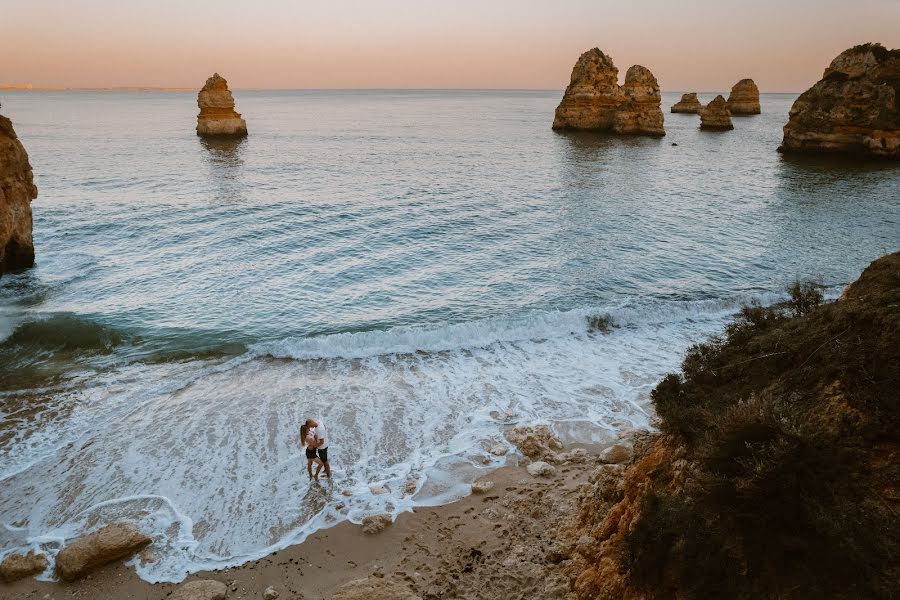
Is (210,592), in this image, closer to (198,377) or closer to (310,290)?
(198,377)

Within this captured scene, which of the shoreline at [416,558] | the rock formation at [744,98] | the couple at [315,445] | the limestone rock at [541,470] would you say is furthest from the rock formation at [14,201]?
the rock formation at [744,98]

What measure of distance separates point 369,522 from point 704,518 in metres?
5.23

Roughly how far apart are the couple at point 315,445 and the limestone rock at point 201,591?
259 centimetres

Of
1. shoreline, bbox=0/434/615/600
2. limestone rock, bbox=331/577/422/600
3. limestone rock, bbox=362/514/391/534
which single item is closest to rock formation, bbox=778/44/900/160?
shoreline, bbox=0/434/615/600

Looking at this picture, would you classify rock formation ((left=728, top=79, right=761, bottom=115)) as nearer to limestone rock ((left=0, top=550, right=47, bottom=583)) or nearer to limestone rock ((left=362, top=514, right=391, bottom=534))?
limestone rock ((left=362, top=514, right=391, bottom=534))

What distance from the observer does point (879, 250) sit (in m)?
22.6

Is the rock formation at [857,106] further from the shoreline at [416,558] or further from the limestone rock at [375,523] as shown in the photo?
the limestone rock at [375,523]

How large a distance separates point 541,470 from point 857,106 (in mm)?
56806

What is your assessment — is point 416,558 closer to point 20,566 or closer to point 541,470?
point 541,470

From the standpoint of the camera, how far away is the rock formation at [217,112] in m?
61.3

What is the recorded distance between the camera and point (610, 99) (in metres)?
72.8

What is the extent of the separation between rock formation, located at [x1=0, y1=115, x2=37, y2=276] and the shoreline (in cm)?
1598

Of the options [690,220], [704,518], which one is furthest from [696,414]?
[690,220]

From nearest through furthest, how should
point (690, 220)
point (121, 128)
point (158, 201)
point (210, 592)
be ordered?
1. point (210, 592)
2. point (690, 220)
3. point (158, 201)
4. point (121, 128)
